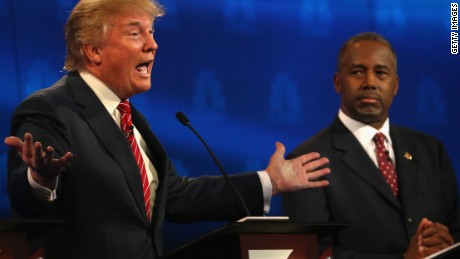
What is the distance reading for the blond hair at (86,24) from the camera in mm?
3211

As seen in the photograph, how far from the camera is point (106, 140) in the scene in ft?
9.57

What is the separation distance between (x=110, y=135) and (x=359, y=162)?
121cm

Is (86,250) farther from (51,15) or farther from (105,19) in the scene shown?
(51,15)

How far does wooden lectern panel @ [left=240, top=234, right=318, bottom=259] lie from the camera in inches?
97.3

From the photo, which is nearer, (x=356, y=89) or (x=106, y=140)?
(x=106, y=140)

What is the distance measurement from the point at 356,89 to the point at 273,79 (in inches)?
19.5

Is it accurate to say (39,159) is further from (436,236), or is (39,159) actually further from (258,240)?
(436,236)

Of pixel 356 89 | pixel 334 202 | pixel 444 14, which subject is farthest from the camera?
pixel 444 14

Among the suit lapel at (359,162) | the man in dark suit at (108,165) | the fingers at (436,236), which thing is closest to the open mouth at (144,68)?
the man in dark suit at (108,165)

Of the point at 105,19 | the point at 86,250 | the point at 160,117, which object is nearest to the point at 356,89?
the point at 160,117

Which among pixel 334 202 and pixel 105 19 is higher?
pixel 105 19

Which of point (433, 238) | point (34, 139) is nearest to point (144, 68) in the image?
point (34, 139)

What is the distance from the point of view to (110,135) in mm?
2941

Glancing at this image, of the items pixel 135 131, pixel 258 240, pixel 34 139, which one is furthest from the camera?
pixel 135 131
